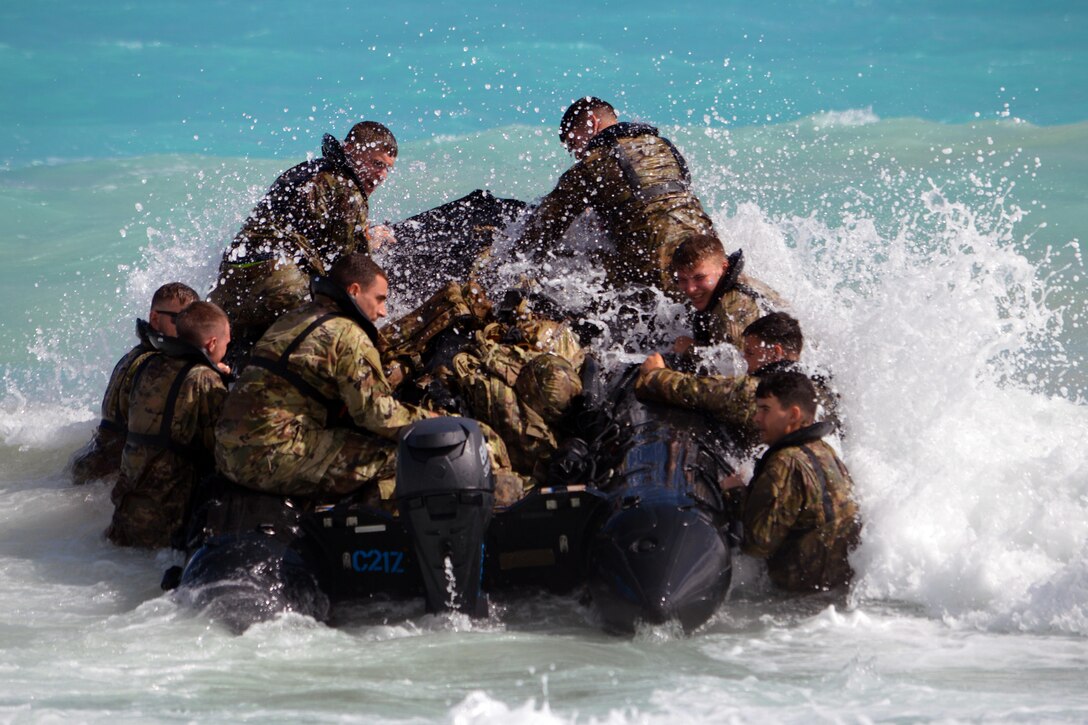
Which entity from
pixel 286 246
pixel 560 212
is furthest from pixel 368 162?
pixel 560 212

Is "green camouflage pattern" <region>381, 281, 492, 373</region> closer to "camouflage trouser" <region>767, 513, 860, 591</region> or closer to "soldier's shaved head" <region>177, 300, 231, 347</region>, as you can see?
"soldier's shaved head" <region>177, 300, 231, 347</region>

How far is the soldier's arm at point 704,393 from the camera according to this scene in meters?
6.04

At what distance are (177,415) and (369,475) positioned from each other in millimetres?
1004

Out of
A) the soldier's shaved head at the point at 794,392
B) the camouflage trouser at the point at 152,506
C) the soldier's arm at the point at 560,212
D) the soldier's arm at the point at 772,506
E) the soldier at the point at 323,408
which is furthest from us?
the soldier's arm at the point at 560,212

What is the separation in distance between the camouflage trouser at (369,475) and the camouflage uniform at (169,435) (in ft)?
2.53

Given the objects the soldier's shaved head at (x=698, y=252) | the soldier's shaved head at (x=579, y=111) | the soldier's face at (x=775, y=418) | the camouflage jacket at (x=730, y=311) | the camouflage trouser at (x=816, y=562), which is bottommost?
the camouflage trouser at (x=816, y=562)

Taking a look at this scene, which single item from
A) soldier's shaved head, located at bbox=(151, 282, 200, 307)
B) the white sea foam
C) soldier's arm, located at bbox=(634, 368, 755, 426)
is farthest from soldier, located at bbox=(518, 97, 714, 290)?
the white sea foam

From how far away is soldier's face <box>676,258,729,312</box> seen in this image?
6.81m

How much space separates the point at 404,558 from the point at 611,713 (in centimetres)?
157

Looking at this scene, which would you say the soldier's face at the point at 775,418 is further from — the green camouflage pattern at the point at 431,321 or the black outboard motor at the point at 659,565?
the green camouflage pattern at the point at 431,321

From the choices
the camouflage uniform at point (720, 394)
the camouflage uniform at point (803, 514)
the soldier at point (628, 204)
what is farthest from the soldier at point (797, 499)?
the soldier at point (628, 204)

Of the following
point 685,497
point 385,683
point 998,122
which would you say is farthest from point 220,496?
point 998,122

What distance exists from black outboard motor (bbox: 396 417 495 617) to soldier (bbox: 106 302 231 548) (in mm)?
1320

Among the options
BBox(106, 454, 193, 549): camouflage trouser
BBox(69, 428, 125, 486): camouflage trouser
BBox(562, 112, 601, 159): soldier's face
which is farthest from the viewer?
BBox(562, 112, 601, 159): soldier's face
